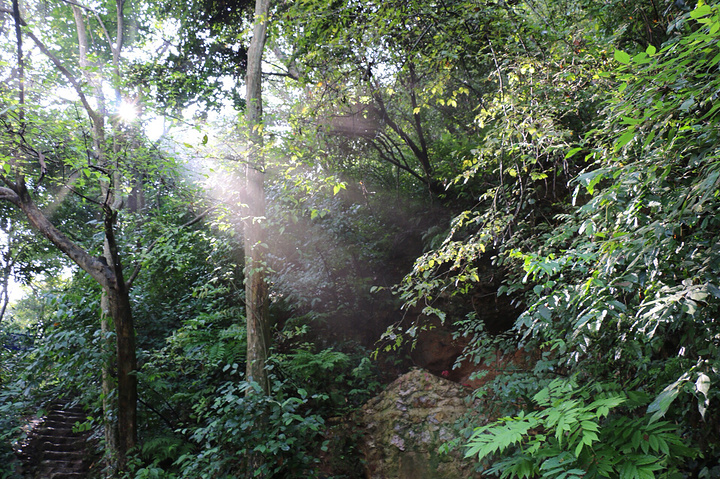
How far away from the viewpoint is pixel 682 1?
2.99 metres

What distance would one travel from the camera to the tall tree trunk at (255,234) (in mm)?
4641

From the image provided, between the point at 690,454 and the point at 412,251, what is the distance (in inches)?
225

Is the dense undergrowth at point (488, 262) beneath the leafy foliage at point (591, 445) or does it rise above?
above

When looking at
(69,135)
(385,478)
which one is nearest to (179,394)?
(385,478)

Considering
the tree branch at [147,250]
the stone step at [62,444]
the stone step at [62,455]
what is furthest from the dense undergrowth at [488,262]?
the stone step at [62,444]

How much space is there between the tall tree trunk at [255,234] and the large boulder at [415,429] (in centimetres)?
149

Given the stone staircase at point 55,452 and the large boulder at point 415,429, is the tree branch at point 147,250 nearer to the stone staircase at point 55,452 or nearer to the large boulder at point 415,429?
the stone staircase at point 55,452

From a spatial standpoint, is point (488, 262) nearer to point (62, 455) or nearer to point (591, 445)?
point (591, 445)

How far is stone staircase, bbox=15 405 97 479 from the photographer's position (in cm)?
620

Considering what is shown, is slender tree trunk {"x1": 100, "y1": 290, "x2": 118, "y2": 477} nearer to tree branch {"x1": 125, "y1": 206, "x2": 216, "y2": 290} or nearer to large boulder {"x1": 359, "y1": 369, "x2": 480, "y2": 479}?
tree branch {"x1": 125, "y1": 206, "x2": 216, "y2": 290}

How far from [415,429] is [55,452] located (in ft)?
22.0

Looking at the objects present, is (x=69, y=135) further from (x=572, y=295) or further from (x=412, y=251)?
(x=572, y=295)

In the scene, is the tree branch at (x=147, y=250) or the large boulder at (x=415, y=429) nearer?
the large boulder at (x=415, y=429)

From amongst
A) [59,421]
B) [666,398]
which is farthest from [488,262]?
[59,421]
